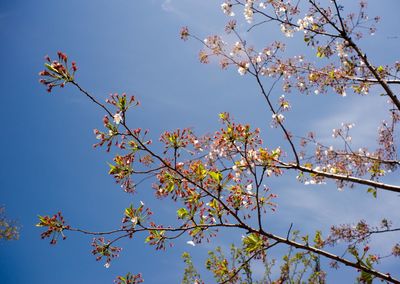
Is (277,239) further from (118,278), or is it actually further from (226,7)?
(226,7)

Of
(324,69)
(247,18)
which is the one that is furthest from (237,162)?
(324,69)

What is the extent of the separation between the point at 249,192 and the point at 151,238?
139 cm

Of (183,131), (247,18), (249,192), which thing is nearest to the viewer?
(183,131)

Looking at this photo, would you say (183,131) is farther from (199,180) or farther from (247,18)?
(247,18)

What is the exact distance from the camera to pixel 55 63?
122 inches

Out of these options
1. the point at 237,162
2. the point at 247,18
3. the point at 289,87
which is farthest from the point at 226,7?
the point at 237,162

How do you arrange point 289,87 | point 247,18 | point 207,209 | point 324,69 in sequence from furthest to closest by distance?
point 289,87, point 324,69, point 247,18, point 207,209

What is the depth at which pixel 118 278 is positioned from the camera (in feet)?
13.3

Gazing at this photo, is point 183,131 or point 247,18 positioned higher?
point 247,18

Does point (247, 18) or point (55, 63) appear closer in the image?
point (55, 63)

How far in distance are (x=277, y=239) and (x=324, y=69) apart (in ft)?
17.6

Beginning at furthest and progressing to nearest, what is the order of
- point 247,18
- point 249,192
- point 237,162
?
point 247,18, point 237,162, point 249,192

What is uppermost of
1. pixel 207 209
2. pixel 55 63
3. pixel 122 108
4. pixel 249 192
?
pixel 55 63

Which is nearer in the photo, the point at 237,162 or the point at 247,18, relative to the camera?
the point at 237,162
